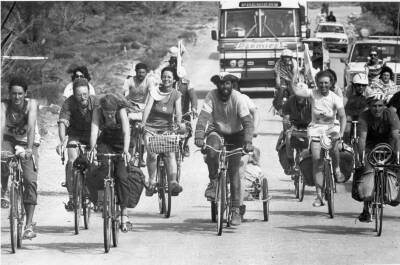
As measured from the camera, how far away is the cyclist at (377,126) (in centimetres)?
1321

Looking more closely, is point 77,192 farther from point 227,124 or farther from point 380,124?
point 380,124

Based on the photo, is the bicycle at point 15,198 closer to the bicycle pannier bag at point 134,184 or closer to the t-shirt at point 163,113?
the bicycle pannier bag at point 134,184

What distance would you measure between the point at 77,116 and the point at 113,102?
3.60ft

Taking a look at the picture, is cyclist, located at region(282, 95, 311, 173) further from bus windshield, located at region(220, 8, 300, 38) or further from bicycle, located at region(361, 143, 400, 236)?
bus windshield, located at region(220, 8, 300, 38)

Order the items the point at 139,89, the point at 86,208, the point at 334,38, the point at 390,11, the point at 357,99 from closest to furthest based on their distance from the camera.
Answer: the point at 86,208, the point at 357,99, the point at 139,89, the point at 390,11, the point at 334,38

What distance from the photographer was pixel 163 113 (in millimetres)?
15125

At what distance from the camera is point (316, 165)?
14.6m

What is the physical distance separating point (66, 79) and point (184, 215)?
24.2m

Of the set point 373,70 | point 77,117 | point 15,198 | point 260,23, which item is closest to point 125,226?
point 15,198

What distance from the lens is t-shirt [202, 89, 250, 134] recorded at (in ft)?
43.0

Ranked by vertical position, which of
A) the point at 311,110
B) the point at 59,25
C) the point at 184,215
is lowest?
the point at 184,215

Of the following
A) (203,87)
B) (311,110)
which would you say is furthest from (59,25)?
(311,110)

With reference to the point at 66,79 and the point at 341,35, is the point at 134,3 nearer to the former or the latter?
the point at 341,35

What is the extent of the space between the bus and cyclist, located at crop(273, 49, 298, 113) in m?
9.19
